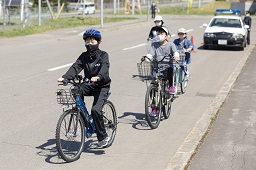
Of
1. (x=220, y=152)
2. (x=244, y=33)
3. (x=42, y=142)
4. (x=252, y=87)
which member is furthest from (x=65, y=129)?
(x=244, y=33)

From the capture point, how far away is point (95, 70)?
774 centimetres

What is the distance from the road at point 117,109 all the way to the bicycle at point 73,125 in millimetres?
167

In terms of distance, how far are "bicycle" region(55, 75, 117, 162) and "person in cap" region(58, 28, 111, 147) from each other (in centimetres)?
12

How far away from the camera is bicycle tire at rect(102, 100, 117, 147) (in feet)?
26.7

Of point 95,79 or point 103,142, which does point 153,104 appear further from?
point 95,79

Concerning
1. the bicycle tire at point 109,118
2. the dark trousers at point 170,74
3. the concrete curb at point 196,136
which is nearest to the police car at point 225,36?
the concrete curb at point 196,136

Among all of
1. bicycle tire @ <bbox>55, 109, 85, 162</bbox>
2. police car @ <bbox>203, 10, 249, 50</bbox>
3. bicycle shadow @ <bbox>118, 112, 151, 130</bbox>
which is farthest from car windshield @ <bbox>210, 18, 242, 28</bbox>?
bicycle tire @ <bbox>55, 109, 85, 162</bbox>

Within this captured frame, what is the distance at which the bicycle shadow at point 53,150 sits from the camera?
7598mm

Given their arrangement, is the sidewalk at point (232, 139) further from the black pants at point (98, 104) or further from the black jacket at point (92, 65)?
the black jacket at point (92, 65)

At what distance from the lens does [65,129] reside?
24.1 feet

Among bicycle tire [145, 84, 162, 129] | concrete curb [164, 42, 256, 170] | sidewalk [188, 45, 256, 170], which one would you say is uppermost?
bicycle tire [145, 84, 162, 129]

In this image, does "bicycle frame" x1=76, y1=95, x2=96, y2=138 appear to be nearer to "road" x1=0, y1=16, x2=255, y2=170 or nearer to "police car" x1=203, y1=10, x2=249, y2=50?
"road" x1=0, y1=16, x2=255, y2=170

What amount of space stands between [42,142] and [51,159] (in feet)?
3.31

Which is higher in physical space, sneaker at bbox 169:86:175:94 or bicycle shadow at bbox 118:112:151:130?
sneaker at bbox 169:86:175:94
